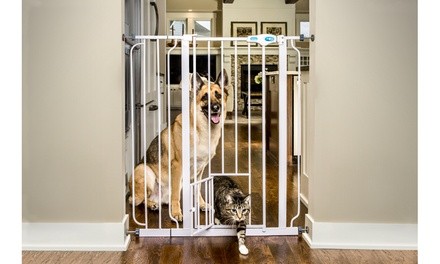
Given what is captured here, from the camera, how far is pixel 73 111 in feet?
9.65

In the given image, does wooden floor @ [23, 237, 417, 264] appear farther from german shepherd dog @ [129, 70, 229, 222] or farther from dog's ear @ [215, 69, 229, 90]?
dog's ear @ [215, 69, 229, 90]

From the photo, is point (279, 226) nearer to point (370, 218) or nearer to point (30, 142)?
point (370, 218)

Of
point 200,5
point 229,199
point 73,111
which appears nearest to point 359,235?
point 229,199

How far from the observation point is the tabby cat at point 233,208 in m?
2.99

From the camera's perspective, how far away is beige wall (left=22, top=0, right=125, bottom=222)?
290 centimetres

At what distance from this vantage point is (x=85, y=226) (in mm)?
2963

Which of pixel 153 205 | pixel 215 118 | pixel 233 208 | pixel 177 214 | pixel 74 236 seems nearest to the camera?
pixel 74 236

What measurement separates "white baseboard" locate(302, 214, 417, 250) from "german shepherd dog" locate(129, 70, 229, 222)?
0.68 m

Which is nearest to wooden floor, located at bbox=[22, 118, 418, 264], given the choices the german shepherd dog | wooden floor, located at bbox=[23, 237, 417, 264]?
wooden floor, located at bbox=[23, 237, 417, 264]

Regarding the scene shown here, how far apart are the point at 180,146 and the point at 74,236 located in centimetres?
95

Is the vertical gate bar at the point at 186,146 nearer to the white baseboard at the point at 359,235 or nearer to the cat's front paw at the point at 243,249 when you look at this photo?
the cat's front paw at the point at 243,249

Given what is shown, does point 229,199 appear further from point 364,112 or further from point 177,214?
point 364,112
